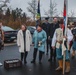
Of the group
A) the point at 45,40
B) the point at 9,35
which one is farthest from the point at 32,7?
the point at 45,40

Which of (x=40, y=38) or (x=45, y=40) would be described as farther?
(x=45, y=40)

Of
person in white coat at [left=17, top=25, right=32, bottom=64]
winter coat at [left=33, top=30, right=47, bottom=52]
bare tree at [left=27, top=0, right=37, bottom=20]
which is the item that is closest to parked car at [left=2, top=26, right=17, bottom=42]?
person in white coat at [left=17, top=25, right=32, bottom=64]

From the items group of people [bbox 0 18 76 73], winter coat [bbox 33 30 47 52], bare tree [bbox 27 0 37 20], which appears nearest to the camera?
group of people [bbox 0 18 76 73]

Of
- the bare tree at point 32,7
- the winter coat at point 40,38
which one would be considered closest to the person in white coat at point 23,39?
the winter coat at point 40,38

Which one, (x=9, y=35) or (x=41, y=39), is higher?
(x=41, y=39)

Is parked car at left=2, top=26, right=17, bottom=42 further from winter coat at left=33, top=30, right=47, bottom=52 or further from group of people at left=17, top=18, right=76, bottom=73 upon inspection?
winter coat at left=33, top=30, right=47, bottom=52

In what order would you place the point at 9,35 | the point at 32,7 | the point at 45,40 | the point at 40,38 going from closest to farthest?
the point at 40,38
the point at 45,40
the point at 9,35
the point at 32,7

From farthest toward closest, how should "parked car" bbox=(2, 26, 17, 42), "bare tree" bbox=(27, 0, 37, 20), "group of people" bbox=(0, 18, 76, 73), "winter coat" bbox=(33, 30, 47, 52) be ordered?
"bare tree" bbox=(27, 0, 37, 20) < "parked car" bbox=(2, 26, 17, 42) < "winter coat" bbox=(33, 30, 47, 52) < "group of people" bbox=(0, 18, 76, 73)

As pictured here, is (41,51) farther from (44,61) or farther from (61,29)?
(61,29)

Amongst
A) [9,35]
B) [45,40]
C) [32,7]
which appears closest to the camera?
[45,40]

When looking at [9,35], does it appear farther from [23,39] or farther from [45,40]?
[45,40]

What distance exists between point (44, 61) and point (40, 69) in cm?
199

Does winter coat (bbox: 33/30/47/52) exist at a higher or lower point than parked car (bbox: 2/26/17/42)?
higher

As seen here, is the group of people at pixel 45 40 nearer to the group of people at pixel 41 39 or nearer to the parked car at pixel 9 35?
the group of people at pixel 41 39
